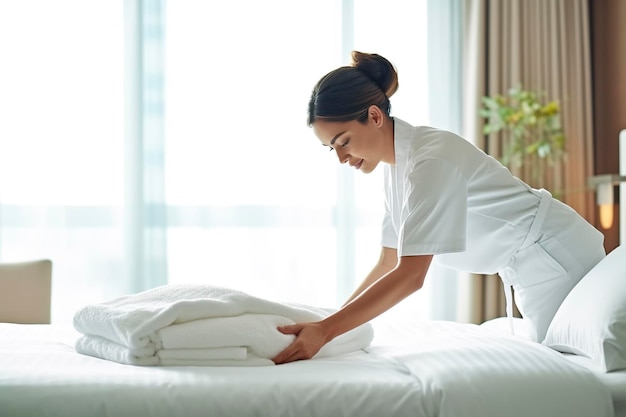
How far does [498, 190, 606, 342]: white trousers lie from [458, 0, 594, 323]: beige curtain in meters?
2.44

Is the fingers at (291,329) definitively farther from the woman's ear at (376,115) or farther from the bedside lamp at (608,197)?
the bedside lamp at (608,197)

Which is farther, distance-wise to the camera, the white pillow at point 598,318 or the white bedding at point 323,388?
the white pillow at point 598,318

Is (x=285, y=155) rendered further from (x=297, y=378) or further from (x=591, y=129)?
(x=297, y=378)

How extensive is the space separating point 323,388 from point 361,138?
2.51 feet

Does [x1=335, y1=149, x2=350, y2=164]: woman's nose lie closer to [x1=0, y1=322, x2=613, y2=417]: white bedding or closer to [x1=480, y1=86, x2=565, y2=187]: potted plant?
[x1=0, y1=322, x2=613, y2=417]: white bedding

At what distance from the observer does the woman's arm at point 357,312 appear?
1604mm

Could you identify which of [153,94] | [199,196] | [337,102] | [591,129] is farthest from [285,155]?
[337,102]

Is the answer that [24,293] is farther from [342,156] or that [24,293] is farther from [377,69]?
[377,69]

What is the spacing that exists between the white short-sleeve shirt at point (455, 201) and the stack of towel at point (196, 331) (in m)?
0.37

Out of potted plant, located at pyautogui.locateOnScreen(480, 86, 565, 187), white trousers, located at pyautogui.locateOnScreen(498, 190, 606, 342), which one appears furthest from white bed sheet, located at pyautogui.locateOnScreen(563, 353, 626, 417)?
potted plant, located at pyautogui.locateOnScreen(480, 86, 565, 187)

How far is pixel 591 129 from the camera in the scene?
4375 millimetres

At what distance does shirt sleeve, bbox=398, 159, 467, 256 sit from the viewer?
1694 mm

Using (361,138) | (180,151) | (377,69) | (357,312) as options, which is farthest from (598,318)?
(180,151)

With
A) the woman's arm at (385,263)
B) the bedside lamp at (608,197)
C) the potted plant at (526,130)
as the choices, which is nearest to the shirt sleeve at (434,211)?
the woman's arm at (385,263)
